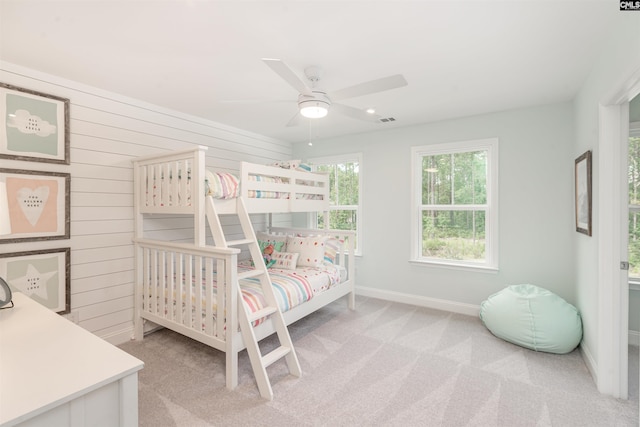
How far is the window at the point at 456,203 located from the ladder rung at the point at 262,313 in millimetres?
2239

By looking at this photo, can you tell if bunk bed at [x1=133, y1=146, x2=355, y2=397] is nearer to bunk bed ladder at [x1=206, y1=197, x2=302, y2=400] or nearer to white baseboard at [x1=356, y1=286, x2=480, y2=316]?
bunk bed ladder at [x1=206, y1=197, x2=302, y2=400]

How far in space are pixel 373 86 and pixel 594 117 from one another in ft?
5.85

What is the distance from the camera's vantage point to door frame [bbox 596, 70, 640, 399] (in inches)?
76.9

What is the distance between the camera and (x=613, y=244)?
6.48 ft

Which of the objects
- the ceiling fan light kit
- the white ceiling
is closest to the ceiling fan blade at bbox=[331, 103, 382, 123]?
the ceiling fan light kit

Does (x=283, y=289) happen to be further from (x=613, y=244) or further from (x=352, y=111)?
(x=613, y=244)

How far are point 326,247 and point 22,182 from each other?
9.57ft

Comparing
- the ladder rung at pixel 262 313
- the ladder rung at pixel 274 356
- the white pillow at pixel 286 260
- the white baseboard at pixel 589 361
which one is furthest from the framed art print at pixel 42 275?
the white baseboard at pixel 589 361

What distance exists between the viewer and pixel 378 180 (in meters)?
4.17

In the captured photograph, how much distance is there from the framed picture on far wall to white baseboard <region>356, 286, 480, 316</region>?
1.42 meters

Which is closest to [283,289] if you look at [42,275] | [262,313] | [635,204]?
[262,313]

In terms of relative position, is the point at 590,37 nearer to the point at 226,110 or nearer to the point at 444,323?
the point at 444,323

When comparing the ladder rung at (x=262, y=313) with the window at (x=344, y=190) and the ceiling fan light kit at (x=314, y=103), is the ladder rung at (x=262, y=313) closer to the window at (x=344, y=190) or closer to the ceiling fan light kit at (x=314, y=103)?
the ceiling fan light kit at (x=314, y=103)

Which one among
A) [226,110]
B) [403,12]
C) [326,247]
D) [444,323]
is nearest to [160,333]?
[326,247]
